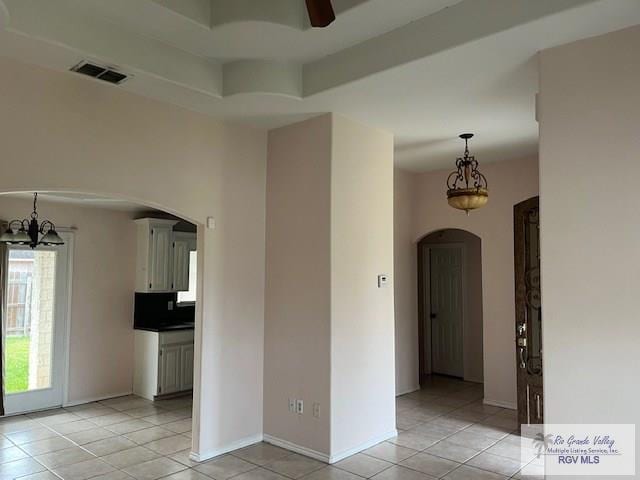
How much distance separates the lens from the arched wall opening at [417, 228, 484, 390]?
7098mm

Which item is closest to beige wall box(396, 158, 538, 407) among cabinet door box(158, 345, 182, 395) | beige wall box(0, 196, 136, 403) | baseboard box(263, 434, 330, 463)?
baseboard box(263, 434, 330, 463)

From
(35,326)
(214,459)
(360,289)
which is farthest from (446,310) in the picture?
(35,326)

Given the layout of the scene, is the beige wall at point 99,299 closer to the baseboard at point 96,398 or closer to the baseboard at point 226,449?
the baseboard at point 96,398

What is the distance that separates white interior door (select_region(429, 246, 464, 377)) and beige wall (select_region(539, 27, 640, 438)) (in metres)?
4.62

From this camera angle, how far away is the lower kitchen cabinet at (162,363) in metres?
6.05

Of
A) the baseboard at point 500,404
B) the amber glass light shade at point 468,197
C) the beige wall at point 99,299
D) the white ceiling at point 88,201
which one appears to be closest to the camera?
the amber glass light shade at point 468,197

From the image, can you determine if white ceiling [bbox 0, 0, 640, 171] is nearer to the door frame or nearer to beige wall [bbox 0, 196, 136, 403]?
beige wall [bbox 0, 196, 136, 403]

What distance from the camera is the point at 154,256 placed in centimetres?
646

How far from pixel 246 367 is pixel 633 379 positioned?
296 cm

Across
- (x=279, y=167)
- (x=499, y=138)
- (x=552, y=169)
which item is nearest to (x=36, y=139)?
(x=279, y=167)

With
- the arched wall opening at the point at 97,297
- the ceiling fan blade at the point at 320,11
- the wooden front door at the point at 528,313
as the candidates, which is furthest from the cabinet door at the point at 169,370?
the ceiling fan blade at the point at 320,11

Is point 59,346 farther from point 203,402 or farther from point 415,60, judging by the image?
point 415,60

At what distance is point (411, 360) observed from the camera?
644 centimetres

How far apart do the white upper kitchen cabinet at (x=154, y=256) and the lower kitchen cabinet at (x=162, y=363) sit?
2.13ft
